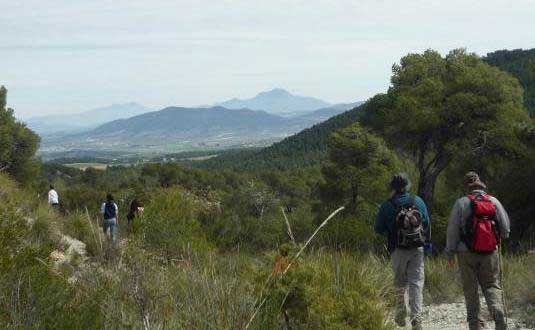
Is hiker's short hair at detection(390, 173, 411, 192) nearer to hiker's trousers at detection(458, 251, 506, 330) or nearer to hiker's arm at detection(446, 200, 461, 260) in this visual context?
hiker's arm at detection(446, 200, 461, 260)

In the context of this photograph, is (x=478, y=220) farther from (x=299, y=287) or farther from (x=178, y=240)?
(x=178, y=240)

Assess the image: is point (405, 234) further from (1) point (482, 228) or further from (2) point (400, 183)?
(1) point (482, 228)

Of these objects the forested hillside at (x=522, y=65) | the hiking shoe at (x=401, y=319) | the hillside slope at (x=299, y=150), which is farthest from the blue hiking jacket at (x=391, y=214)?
the hillside slope at (x=299, y=150)

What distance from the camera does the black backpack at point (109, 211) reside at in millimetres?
13367

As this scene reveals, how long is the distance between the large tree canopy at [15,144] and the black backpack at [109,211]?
2344cm

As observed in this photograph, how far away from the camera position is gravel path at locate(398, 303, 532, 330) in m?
6.23

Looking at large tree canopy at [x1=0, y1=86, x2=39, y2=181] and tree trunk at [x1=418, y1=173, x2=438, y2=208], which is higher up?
large tree canopy at [x1=0, y1=86, x2=39, y2=181]

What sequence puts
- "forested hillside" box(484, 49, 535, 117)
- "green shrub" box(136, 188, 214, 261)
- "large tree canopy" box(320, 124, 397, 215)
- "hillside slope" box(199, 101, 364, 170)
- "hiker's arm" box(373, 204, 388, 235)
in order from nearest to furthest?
"hiker's arm" box(373, 204, 388, 235) < "green shrub" box(136, 188, 214, 261) < "large tree canopy" box(320, 124, 397, 215) < "forested hillside" box(484, 49, 535, 117) < "hillside slope" box(199, 101, 364, 170)

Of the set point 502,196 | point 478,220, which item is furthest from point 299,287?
point 502,196

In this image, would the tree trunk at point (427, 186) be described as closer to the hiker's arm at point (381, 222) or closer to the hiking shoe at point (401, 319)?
the hiker's arm at point (381, 222)

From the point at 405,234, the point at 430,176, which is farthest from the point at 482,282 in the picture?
the point at 430,176

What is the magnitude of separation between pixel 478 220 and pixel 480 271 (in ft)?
1.79

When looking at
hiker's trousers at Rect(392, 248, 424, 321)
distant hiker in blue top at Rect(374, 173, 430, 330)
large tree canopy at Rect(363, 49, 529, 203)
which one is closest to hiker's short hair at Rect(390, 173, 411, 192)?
distant hiker in blue top at Rect(374, 173, 430, 330)

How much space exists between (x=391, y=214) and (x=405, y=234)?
239 mm
